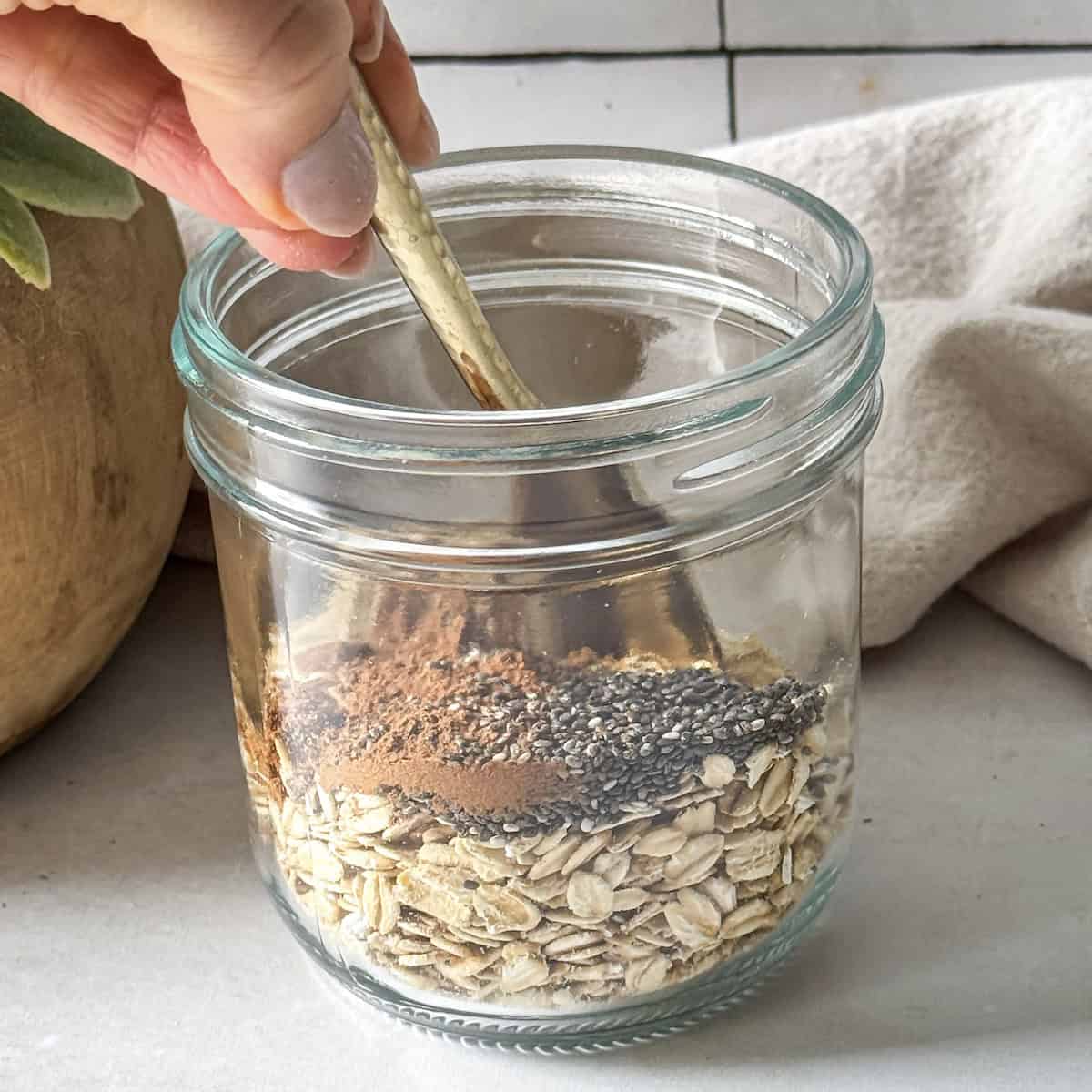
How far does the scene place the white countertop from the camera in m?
0.45

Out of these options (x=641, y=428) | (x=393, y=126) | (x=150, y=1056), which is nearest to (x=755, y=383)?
(x=641, y=428)

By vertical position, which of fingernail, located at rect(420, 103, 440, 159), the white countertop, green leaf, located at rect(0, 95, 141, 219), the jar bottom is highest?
fingernail, located at rect(420, 103, 440, 159)

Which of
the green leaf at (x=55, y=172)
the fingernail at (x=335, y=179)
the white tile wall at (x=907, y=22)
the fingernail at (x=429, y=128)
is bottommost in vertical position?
the white tile wall at (x=907, y=22)

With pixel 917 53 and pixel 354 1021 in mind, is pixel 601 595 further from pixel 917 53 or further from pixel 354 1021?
pixel 917 53

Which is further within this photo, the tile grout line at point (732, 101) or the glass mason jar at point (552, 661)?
the tile grout line at point (732, 101)

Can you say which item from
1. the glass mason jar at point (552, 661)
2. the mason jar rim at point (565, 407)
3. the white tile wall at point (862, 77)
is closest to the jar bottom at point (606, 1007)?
the glass mason jar at point (552, 661)

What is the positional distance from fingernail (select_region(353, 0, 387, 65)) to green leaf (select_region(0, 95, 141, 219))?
12cm

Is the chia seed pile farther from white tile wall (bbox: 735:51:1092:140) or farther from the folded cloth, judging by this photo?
white tile wall (bbox: 735:51:1092:140)

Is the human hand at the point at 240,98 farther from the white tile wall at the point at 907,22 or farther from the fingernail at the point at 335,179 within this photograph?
the white tile wall at the point at 907,22

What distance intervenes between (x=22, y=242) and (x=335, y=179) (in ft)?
0.52

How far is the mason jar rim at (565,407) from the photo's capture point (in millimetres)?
371

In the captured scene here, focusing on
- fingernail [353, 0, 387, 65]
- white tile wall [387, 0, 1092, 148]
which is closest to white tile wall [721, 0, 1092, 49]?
white tile wall [387, 0, 1092, 148]

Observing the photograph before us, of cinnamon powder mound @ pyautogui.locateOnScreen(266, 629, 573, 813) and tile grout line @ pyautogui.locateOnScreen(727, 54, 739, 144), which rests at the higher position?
cinnamon powder mound @ pyautogui.locateOnScreen(266, 629, 573, 813)

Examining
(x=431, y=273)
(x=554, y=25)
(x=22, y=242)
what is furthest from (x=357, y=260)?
(x=554, y=25)
